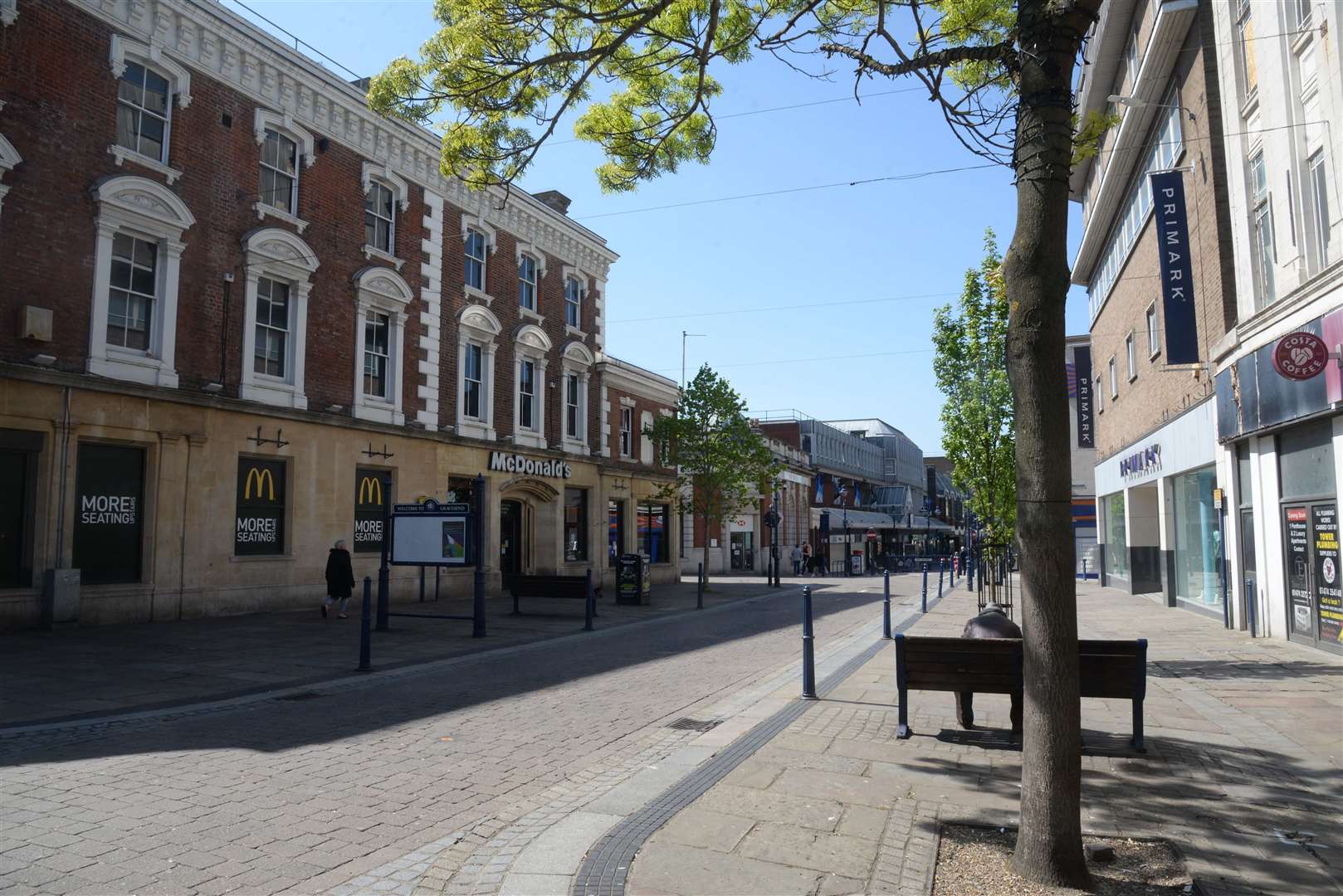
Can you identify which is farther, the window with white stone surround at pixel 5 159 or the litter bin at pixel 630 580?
the litter bin at pixel 630 580

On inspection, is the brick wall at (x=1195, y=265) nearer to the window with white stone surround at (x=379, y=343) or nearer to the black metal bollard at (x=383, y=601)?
the black metal bollard at (x=383, y=601)

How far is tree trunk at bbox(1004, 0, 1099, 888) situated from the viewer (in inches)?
170

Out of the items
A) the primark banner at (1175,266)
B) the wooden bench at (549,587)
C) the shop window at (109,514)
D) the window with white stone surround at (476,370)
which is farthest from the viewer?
the window with white stone surround at (476,370)

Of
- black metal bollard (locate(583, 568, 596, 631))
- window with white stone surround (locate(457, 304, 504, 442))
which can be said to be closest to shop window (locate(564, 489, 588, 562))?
window with white stone surround (locate(457, 304, 504, 442))

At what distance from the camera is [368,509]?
2141 centimetres

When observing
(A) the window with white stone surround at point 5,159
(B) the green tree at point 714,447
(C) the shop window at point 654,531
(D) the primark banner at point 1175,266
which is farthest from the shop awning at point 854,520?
(A) the window with white stone surround at point 5,159

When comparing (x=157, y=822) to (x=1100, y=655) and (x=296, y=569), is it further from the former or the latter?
(x=296, y=569)

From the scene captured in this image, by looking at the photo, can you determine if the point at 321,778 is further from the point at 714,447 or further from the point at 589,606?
the point at 714,447

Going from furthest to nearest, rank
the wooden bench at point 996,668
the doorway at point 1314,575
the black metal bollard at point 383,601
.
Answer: the black metal bollard at point 383,601 < the doorway at point 1314,575 < the wooden bench at point 996,668

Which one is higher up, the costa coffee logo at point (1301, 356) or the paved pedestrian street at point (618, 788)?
the costa coffee logo at point (1301, 356)

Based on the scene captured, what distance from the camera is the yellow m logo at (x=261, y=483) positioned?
18.2 metres

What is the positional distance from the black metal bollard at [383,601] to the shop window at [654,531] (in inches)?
777

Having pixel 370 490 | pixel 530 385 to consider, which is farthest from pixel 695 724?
pixel 530 385

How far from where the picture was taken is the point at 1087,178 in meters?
29.6
